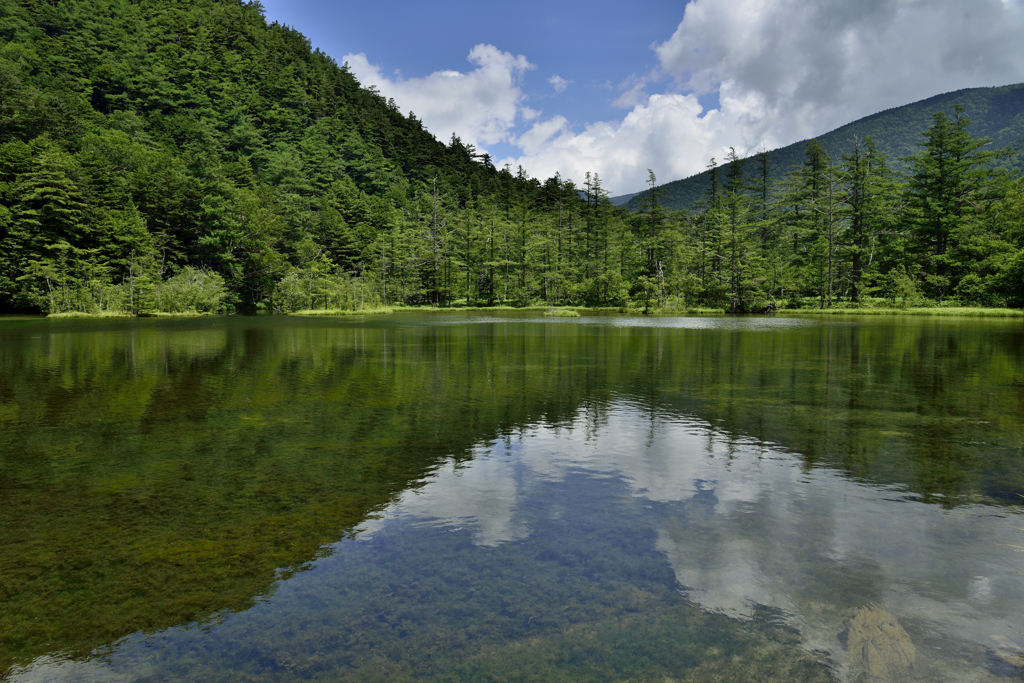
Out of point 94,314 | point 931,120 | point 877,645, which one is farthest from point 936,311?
point 931,120

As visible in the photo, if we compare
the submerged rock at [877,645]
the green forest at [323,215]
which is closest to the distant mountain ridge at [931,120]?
the green forest at [323,215]

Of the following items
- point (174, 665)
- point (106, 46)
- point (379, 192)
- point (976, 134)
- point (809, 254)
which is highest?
point (976, 134)

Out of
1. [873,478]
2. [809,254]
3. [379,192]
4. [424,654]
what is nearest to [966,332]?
[873,478]

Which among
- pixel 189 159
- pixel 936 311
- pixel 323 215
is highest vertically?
pixel 189 159

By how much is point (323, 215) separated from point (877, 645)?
85.9m

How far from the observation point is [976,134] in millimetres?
165625

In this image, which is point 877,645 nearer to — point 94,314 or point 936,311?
point 936,311

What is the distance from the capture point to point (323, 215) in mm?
81438

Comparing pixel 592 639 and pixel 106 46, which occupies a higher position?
pixel 106 46

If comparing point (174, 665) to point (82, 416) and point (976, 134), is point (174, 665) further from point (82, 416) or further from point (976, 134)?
point (976, 134)

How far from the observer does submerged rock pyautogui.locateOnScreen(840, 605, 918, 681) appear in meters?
2.95

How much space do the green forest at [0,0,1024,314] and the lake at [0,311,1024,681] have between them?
45.8m

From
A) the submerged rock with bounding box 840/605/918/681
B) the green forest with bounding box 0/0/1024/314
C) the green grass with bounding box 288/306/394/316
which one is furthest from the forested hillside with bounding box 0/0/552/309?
the submerged rock with bounding box 840/605/918/681

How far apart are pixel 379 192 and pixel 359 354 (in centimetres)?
9780
